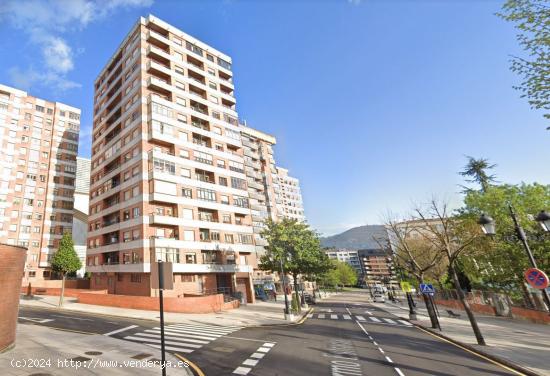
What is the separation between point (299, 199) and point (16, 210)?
3585 inches

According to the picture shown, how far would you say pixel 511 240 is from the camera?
26953 millimetres

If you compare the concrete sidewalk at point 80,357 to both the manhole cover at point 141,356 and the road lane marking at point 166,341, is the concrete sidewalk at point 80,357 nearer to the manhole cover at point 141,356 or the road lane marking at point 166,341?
the manhole cover at point 141,356

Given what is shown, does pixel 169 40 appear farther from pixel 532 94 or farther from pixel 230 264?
pixel 532 94

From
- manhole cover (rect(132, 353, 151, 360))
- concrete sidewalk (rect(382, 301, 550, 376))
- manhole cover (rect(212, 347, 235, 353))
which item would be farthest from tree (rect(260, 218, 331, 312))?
manhole cover (rect(132, 353, 151, 360))

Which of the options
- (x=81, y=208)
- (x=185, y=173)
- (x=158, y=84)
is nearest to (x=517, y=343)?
(x=185, y=173)

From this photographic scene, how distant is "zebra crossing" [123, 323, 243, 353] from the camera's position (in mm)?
13578

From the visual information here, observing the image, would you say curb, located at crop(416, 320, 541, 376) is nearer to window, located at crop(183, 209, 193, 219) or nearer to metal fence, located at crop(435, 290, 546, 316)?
metal fence, located at crop(435, 290, 546, 316)

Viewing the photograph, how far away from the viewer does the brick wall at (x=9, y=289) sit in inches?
433

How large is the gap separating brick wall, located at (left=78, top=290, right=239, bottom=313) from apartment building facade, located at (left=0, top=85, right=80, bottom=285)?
123 feet

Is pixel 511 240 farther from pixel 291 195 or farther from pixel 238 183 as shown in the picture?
pixel 291 195

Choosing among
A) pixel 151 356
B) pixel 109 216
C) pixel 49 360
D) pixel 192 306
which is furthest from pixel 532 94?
pixel 109 216

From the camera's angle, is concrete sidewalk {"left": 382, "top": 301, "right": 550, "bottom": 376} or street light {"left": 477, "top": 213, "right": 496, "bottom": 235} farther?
concrete sidewalk {"left": 382, "top": 301, "right": 550, "bottom": 376}

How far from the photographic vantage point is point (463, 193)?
1494 inches

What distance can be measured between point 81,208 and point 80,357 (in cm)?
6475
